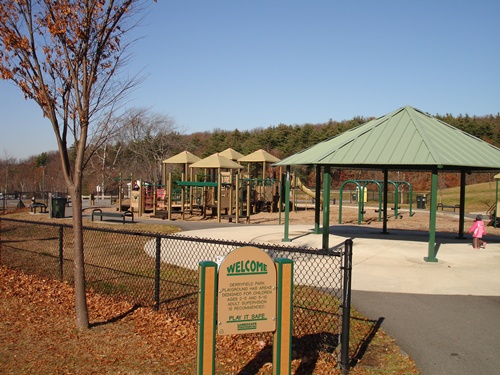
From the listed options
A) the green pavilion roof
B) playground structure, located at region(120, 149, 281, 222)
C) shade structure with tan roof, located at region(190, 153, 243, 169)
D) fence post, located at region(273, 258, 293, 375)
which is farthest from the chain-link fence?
shade structure with tan roof, located at region(190, 153, 243, 169)

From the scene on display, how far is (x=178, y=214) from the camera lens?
27.1m

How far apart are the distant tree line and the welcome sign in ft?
127

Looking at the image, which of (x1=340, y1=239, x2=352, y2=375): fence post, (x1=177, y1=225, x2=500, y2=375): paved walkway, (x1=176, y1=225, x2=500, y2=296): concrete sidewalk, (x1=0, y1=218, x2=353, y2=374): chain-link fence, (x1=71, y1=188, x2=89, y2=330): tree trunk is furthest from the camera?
(x1=176, y1=225, x2=500, y2=296): concrete sidewalk

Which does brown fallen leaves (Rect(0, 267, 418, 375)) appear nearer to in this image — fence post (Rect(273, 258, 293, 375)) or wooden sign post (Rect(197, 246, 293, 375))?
fence post (Rect(273, 258, 293, 375))

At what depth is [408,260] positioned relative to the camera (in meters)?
12.1

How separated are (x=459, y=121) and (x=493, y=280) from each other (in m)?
63.5

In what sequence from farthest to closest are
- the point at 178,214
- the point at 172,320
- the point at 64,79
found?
the point at 178,214 → the point at 172,320 → the point at 64,79

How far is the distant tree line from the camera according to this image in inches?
2058

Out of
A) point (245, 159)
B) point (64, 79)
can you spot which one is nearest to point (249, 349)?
point (64, 79)

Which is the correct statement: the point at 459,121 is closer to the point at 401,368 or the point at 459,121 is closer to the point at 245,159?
the point at 245,159

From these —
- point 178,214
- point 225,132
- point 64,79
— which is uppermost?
point 225,132

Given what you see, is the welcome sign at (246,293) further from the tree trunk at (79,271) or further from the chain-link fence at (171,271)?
the tree trunk at (79,271)

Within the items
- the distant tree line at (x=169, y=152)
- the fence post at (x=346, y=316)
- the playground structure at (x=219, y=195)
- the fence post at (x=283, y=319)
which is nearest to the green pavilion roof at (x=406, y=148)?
the fence post at (x=346, y=316)

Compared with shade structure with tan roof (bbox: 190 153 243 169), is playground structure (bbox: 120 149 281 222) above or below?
below
